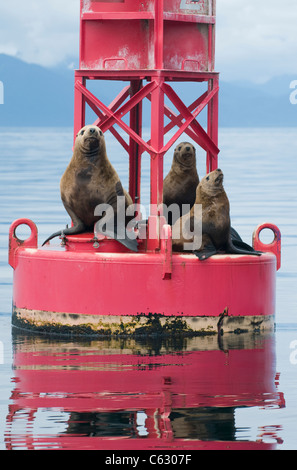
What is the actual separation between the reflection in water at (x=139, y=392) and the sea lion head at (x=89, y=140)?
2451 mm

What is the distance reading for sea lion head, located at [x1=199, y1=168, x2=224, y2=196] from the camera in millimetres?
18422

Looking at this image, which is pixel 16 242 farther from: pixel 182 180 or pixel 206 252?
pixel 182 180

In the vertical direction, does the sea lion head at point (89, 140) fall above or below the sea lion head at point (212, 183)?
above

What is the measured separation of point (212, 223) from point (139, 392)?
391 cm

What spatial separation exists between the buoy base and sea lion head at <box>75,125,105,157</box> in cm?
212

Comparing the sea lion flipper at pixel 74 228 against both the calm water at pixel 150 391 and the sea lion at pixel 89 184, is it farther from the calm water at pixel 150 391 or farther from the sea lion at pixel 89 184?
the calm water at pixel 150 391

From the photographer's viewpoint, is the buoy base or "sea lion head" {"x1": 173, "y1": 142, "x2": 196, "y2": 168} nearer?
the buoy base

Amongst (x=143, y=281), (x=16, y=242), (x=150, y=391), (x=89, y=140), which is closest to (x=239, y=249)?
(x=143, y=281)

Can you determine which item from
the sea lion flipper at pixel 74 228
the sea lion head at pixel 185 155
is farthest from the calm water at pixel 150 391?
the sea lion head at pixel 185 155

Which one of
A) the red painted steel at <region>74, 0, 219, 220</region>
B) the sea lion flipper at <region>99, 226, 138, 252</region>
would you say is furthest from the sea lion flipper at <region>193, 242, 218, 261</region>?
the sea lion flipper at <region>99, 226, 138, 252</region>

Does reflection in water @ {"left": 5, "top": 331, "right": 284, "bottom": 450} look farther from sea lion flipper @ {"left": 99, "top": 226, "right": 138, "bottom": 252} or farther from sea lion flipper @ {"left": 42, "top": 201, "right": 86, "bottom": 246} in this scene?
sea lion flipper @ {"left": 42, "top": 201, "right": 86, "bottom": 246}

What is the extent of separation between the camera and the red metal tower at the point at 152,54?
60.6ft

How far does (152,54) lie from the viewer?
18.6 meters
